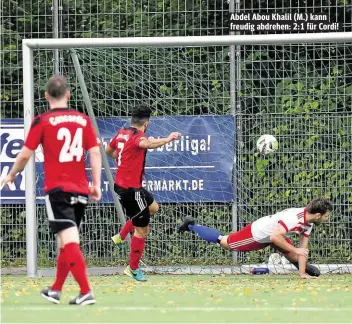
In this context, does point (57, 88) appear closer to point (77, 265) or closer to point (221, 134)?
point (77, 265)

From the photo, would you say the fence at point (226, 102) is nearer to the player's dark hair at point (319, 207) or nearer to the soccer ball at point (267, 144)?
the soccer ball at point (267, 144)

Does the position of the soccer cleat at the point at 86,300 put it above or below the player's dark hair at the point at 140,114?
below

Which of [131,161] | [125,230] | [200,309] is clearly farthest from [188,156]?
[200,309]

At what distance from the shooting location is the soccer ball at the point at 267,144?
1554 cm

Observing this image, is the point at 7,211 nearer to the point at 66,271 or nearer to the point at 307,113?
the point at 307,113

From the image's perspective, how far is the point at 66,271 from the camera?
9.67 metres

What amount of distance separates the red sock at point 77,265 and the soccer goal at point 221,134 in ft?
19.9

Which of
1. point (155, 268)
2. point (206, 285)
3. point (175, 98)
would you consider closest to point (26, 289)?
point (206, 285)

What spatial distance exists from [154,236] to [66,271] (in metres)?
6.46

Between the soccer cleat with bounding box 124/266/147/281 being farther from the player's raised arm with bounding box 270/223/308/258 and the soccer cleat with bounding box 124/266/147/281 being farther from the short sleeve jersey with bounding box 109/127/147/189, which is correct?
the player's raised arm with bounding box 270/223/308/258

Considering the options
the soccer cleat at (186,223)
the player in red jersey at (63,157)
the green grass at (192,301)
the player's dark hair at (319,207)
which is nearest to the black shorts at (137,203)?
the green grass at (192,301)

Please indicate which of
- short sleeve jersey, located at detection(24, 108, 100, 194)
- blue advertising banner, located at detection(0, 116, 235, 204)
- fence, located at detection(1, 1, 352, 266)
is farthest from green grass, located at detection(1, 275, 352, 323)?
fence, located at detection(1, 1, 352, 266)

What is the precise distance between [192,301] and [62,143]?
179 cm

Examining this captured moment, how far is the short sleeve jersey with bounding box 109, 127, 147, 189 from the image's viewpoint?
13430 mm
